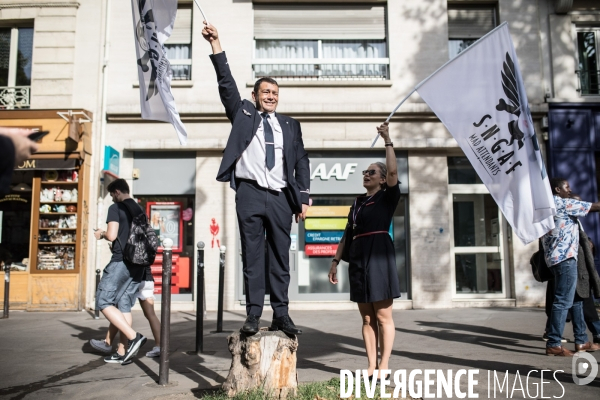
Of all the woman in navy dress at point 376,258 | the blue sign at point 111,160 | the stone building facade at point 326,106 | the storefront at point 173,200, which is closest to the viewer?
the woman in navy dress at point 376,258

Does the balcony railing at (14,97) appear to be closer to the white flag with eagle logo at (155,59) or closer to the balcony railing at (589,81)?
the white flag with eagle logo at (155,59)

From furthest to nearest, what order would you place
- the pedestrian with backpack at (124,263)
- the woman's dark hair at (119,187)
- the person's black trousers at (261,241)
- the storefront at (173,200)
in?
the storefront at (173,200), the woman's dark hair at (119,187), the pedestrian with backpack at (124,263), the person's black trousers at (261,241)

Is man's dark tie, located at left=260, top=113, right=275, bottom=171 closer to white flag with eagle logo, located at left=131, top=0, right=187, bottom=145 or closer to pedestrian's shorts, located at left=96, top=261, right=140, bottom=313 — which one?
white flag with eagle logo, located at left=131, top=0, right=187, bottom=145

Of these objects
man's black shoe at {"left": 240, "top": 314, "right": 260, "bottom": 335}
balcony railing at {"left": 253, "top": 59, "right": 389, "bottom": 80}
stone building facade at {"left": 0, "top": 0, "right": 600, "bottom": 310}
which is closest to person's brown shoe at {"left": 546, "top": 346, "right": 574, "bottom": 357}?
man's black shoe at {"left": 240, "top": 314, "right": 260, "bottom": 335}

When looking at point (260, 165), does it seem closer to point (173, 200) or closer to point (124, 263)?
point (124, 263)

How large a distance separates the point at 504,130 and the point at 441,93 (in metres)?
0.75

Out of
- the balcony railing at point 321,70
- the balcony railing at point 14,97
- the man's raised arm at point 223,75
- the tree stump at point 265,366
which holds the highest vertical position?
the balcony railing at point 321,70

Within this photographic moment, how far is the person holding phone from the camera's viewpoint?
2295 millimetres

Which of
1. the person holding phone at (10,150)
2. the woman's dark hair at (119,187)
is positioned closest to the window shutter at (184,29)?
the woman's dark hair at (119,187)

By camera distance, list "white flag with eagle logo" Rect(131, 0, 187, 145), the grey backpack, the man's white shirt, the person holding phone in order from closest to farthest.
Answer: the person holding phone, the man's white shirt, "white flag with eagle logo" Rect(131, 0, 187, 145), the grey backpack

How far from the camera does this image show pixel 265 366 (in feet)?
13.2

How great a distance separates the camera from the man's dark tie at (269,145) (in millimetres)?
4238

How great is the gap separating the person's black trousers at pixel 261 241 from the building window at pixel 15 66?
10.4 m

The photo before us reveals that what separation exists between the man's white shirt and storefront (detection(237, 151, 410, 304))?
301 inches
